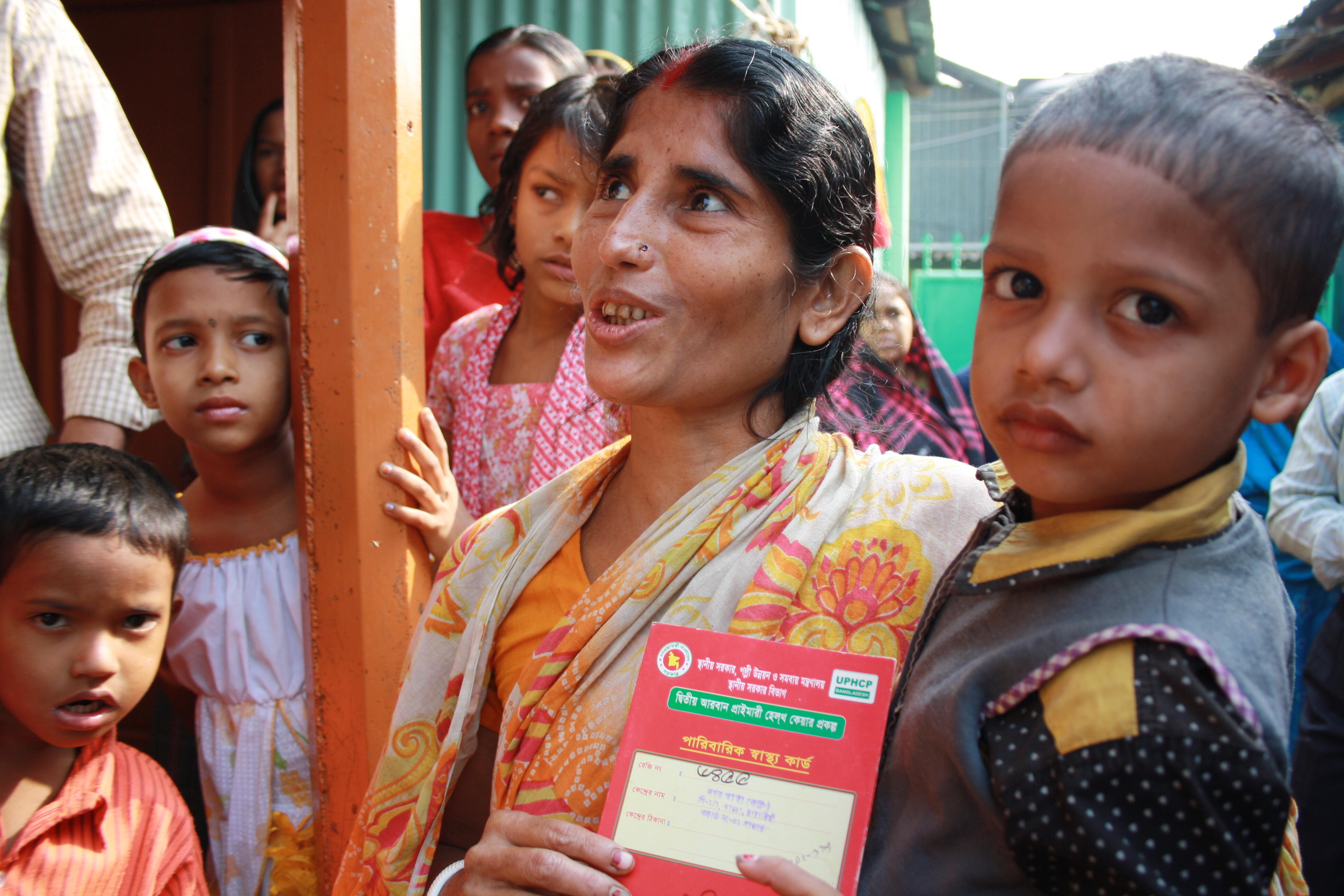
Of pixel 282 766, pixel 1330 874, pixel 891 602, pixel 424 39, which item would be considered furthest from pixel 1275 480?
pixel 424 39

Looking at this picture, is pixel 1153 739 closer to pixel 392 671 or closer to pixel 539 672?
pixel 539 672

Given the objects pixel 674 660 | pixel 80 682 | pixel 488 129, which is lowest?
pixel 80 682

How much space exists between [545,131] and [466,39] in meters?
2.41

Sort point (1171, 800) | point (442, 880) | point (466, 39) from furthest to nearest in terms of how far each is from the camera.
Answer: point (466, 39), point (442, 880), point (1171, 800)

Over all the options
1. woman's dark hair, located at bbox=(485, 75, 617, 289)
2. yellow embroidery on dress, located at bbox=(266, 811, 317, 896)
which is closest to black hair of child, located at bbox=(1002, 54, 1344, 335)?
woman's dark hair, located at bbox=(485, 75, 617, 289)

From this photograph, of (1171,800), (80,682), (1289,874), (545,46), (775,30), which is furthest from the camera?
(545,46)

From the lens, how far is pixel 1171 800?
2.66ft

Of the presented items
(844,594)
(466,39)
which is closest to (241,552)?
(844,594)

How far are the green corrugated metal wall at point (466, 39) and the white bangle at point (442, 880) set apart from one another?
12.6 ft

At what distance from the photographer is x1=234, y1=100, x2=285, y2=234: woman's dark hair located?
3.78 metres

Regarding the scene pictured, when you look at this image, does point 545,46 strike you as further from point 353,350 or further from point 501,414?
point 353,350

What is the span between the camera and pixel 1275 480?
3533 mm

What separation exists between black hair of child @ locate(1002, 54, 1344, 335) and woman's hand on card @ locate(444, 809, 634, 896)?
877mm

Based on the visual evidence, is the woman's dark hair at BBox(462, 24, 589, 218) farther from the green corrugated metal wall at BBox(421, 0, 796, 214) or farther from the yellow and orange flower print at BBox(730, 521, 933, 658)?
the yellow and orange flower print at BBox(730, 521, 933, 658)
